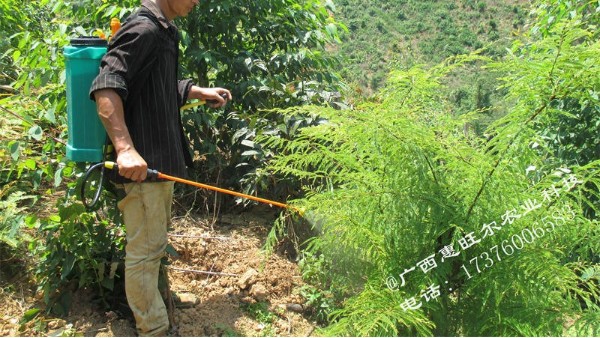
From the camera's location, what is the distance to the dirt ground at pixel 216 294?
9.51ft

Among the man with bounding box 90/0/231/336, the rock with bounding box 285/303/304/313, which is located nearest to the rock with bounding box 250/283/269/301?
the rock with bounding box 285/303/304/313

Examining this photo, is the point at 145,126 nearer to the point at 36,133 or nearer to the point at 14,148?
the point at 36,133

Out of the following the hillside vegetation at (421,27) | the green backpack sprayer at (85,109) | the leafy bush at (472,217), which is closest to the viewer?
the leafy bush at (472,217)

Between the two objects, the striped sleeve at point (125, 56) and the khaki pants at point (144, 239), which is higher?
the striped sleeve at point (125, 56)

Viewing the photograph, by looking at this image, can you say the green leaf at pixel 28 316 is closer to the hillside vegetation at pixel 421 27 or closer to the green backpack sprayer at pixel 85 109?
the green backpack sprayer at pixel 85 109

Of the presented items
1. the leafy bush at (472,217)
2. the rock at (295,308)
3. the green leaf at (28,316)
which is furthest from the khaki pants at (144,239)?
the rock at (295,308)

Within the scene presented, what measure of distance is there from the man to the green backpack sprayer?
0.12 metres

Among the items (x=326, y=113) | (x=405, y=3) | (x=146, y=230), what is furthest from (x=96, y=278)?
(x=405, y=3)

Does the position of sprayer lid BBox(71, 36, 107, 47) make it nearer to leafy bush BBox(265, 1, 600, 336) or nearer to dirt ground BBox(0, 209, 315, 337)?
leafy bush BBox(265, 1, 600, 336)

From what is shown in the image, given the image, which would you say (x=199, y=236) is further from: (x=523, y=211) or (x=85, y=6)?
(x=523, y=211)

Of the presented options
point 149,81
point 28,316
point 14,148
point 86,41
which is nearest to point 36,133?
point 14,148

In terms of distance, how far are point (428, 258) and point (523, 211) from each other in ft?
1.21

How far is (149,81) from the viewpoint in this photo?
240 cm

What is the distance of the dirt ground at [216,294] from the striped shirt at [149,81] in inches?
31.6
